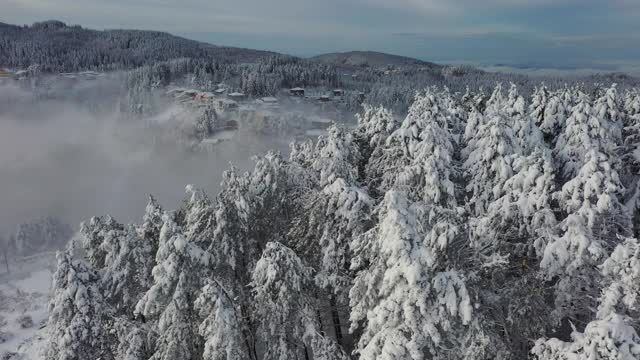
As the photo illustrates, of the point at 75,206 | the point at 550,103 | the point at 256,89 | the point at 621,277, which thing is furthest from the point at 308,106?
the point at 621,277

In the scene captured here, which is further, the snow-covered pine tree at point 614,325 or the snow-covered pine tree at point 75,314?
the snow-covered pine tree at point 75,314

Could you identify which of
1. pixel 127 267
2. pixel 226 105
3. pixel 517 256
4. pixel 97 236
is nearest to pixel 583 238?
pixel 517 256

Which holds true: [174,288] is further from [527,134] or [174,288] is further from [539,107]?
[539,107]

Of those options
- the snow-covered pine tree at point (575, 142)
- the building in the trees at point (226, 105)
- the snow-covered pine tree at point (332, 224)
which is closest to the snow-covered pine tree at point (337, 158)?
the snow-covered pine tree at point (332, 224)

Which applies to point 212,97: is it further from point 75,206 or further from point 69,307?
point 69,307

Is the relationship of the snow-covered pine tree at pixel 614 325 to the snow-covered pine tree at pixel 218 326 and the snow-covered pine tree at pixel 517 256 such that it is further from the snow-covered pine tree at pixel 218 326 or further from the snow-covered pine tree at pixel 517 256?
the snow-covered pine tree at pixel 218 326

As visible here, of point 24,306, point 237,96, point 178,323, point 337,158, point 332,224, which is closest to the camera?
point 178,323
